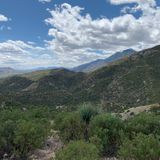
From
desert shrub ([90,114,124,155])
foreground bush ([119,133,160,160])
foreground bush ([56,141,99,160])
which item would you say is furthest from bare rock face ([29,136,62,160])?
foreground bush ([119,133,160,160])

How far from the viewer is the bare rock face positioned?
84.2 ft

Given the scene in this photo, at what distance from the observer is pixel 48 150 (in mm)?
28250

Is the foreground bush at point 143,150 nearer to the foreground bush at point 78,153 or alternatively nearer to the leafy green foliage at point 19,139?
the foreground bush at point 78,153

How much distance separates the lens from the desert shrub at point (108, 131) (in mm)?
25516

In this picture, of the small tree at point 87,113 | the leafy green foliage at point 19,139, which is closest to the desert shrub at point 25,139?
the leafy green foliage at point 19,139

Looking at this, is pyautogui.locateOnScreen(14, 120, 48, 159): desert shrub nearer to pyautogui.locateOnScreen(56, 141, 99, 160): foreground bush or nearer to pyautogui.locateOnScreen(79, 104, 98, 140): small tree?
pyautogui.locateOnScreen(79, 104, 98, 140): small tree

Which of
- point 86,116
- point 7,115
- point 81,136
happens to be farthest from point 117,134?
point 7,115

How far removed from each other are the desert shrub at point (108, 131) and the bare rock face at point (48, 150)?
12.4 ft

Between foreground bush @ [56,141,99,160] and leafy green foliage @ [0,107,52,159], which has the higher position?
foreground bush @ [56,141,99,160]

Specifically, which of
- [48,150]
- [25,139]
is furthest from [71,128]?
[25,139]

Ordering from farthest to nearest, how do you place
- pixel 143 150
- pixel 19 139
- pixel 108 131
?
1. pixel 108 131
2. pixel 19 139
3. pixel 143 150

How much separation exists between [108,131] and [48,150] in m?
5.94

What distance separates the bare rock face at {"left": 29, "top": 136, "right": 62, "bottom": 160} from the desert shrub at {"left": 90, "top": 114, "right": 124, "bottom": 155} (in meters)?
3.79

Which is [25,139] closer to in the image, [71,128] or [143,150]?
[71,128]
